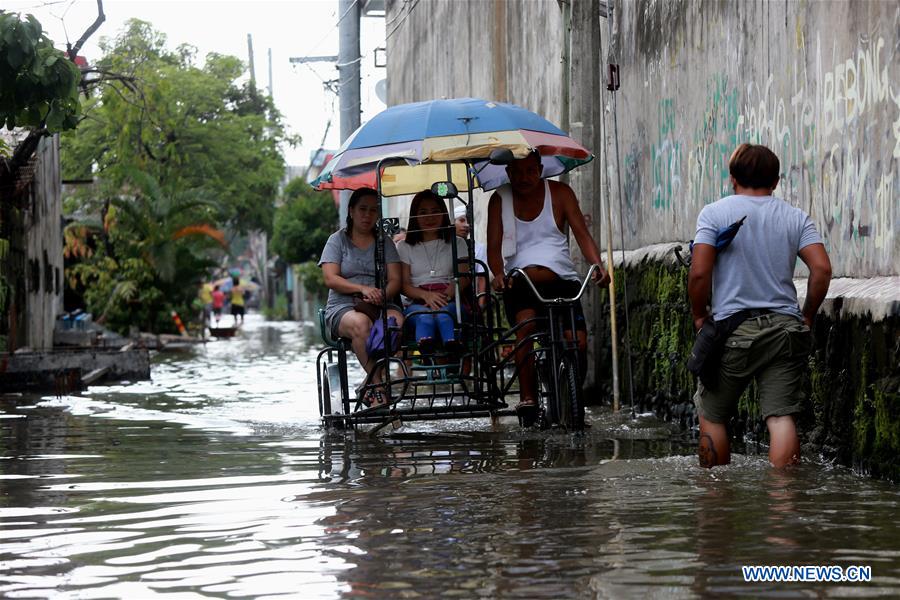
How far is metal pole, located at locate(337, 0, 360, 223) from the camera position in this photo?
2366 cm

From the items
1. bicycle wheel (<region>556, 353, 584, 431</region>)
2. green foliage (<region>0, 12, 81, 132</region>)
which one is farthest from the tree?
bicycle wheel (<region>556, 353, 584, 431</region>)

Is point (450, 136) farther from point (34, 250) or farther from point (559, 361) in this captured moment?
point (34, 250)

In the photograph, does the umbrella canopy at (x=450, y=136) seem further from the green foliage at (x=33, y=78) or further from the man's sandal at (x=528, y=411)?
the green foliage at (x=33, y=78)

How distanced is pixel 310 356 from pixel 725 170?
14.7 meters

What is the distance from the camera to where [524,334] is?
937 centimetres

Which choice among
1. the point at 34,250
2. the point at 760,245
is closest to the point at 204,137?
the point at 34,250

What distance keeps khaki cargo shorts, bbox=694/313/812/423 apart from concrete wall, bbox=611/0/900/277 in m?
0.86

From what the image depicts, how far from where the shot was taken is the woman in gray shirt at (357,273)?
9.73 meters

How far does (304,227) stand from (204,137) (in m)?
6.81

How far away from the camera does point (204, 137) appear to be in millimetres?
45281

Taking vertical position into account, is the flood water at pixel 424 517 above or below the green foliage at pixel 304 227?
below

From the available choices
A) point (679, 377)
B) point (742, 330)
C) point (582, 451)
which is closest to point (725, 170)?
point (679, 377)

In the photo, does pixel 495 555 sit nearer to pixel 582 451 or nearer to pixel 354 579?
pixel 354 579

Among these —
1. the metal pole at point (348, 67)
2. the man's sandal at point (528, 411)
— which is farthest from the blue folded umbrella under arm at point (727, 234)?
the metal pole at point (348, 67)
